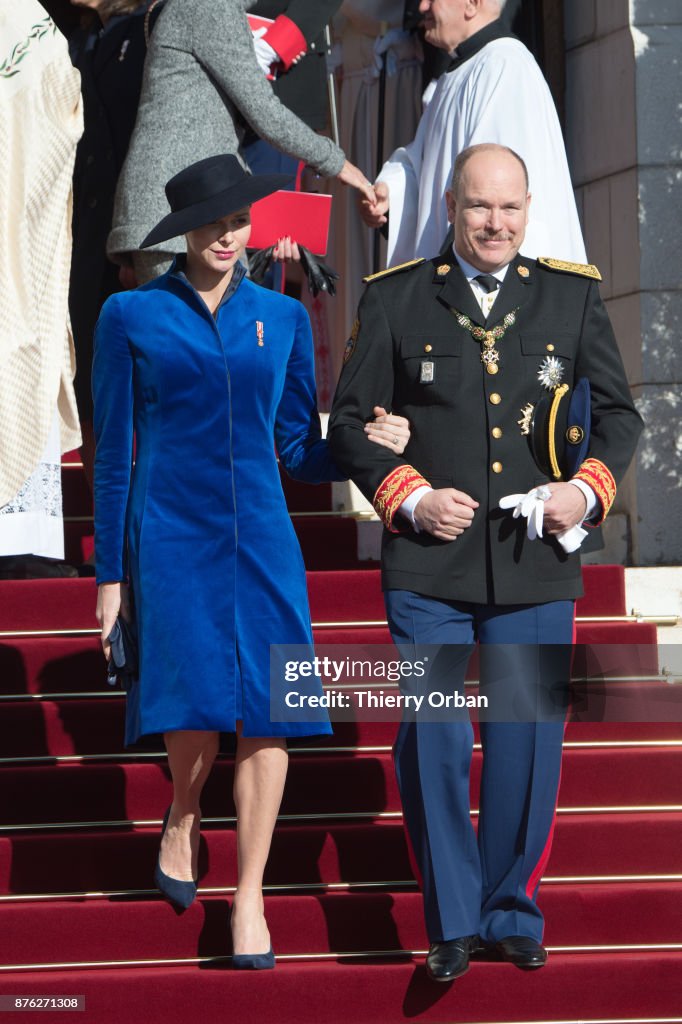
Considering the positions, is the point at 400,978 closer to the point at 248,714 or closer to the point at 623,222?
the point at 248,714

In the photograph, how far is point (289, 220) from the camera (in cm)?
595

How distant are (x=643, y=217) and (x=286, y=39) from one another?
162 cm

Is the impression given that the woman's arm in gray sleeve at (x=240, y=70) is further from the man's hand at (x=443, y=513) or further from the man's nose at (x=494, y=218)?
the man's hand at (x=443, y=513)

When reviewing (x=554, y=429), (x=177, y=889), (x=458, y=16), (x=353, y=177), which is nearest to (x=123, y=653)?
(x=177, y=889)

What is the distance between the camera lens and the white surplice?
18.9ft

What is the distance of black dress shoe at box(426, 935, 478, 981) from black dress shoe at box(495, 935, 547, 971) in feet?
0.35

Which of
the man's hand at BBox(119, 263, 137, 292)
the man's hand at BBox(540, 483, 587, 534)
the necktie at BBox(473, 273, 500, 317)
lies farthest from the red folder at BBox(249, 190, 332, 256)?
the man's hand at BBox(540, 483, 587, 534)

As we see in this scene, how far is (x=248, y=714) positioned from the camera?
4117mm

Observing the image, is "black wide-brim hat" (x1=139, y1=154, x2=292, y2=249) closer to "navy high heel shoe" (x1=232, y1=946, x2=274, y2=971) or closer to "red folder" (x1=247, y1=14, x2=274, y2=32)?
"navy high heel shoe" (x1=232, y1=946, x2=274, y2=971)

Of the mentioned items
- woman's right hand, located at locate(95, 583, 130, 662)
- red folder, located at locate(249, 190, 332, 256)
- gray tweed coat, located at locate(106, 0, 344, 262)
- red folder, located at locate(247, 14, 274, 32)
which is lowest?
woman's right hand, located at locate(95, 583, 130, 662)

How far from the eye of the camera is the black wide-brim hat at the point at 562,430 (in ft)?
13.4

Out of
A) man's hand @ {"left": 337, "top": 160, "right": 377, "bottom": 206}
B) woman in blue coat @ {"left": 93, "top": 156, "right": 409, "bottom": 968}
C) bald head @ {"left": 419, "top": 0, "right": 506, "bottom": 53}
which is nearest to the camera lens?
woman in blue coat @ {"left": 93, "top": 156, "right": 409, "bottom": 968}

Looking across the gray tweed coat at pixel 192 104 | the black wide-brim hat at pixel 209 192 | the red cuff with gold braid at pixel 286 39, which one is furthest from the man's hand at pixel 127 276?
the black wide-brim hat at pixel 209 192

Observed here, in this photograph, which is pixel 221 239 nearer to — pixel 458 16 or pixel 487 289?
pixel 487 289
